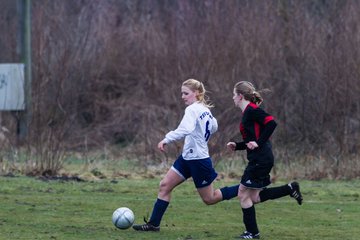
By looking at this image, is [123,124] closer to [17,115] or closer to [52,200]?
[17,115]

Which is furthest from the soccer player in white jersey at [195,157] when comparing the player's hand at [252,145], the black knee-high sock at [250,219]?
the player's hand at [252,145]

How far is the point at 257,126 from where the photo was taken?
32.6ft

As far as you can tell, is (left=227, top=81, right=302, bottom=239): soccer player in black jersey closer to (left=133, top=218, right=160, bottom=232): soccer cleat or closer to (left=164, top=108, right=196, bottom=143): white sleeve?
(left=164, top=108, right=196, bottom=143): white sleeve

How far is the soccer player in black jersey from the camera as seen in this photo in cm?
986

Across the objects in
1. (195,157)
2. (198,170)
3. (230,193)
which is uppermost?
(195,157)

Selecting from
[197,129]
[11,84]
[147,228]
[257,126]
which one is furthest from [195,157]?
[11,84]

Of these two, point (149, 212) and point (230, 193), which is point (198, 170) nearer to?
point (230, 193)

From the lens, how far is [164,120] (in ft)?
74.9

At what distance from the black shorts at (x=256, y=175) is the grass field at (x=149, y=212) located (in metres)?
0.68

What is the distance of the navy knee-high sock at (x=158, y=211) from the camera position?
34.9ft

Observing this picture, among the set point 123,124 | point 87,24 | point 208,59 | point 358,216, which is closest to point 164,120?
point 208,59

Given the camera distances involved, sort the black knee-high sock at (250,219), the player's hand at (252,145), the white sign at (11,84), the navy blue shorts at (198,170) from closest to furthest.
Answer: the player's hand at (252,145) → the black knee-high sock at (250,219) → the navy blue shorts at (198,170) → the white sign at (11,84)

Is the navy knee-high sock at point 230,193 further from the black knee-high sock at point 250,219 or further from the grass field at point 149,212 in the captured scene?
the black knee-high sock at point 250,219

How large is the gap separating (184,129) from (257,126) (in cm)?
77
